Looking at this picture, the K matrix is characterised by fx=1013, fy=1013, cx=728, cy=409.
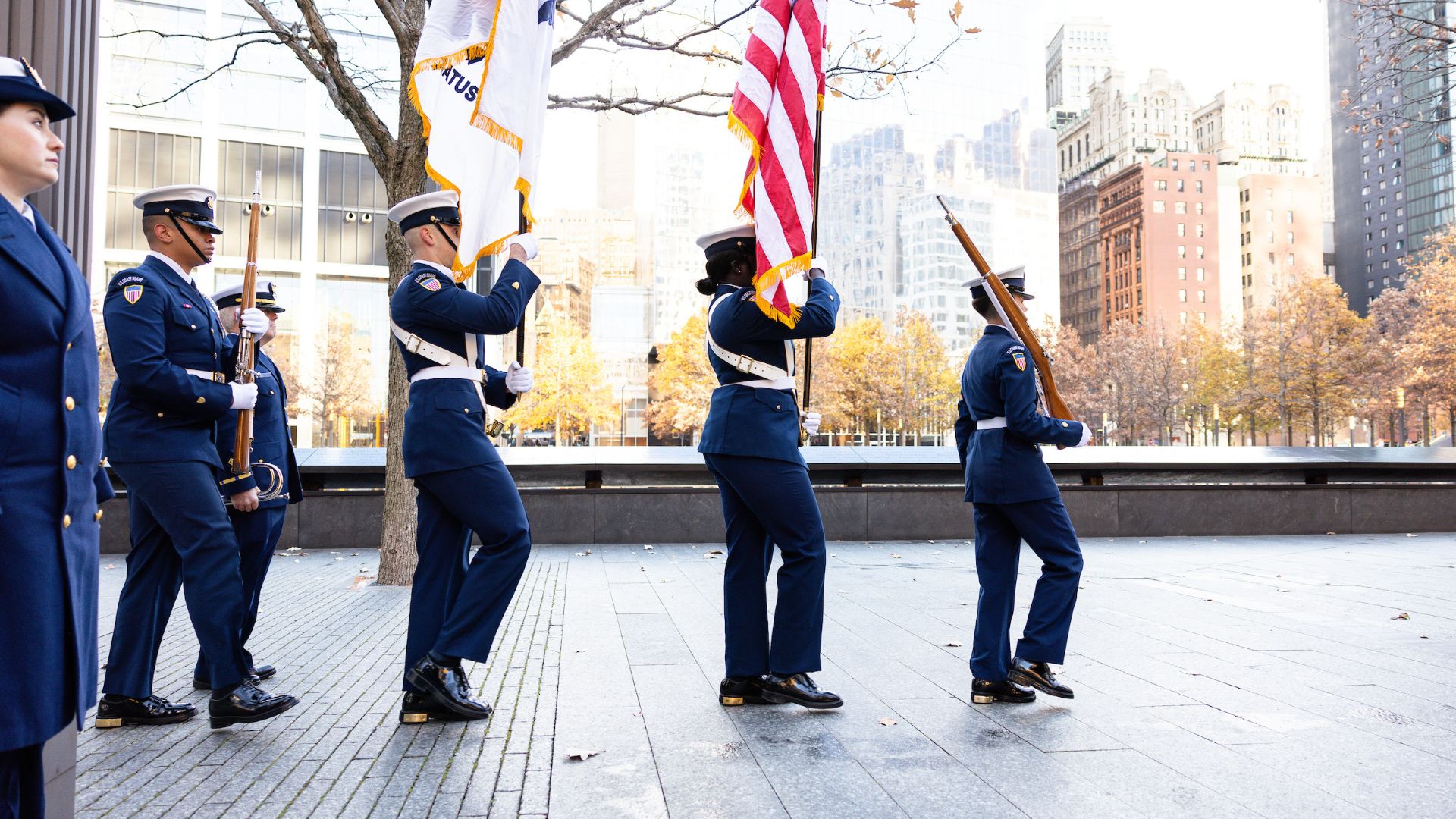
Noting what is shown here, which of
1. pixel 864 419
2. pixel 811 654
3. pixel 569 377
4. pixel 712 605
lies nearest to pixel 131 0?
pixel 569 377

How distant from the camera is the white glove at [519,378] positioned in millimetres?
4801

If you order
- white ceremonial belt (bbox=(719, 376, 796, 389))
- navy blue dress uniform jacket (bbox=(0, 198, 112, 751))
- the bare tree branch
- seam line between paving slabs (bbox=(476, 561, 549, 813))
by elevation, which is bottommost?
seam line between paving slabs (bbox=(476, 561, 549, 813))

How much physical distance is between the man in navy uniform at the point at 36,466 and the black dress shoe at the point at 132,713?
8.36 feet

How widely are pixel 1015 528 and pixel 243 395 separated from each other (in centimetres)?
389

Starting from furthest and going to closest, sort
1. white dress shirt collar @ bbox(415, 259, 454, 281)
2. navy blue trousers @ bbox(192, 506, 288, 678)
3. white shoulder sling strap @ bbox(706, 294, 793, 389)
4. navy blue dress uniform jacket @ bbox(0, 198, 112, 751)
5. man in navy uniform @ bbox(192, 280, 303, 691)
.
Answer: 1. navy blue trousers @ bbox(192, 506, 288, 678)
2. man in navy uniform @ bbox(192, 280, 303, 691)
3. white shoulder sling strap @ bbox(706, 294, 793, 389)
4. white dress shirt collar @ bbox(415, 259, 454, 281)
5. navy blue dress uniform jacket @ bbox(0, 198, 112, 751)

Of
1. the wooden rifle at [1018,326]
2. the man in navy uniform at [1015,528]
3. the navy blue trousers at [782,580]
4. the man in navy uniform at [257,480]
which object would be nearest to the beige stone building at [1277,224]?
the wooden rifle at [1018,326]

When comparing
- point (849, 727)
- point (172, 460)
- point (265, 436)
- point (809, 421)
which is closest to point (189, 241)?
point (172, 460)

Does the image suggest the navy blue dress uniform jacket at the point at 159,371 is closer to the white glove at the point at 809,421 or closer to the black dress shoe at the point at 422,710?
the black dress shoe at the point at 422,710

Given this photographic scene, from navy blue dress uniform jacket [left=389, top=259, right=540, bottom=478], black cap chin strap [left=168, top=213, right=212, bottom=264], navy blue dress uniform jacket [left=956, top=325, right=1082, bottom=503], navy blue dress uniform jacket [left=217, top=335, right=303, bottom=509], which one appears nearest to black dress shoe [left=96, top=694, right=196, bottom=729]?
navy blue dress uniform jacket [left=217, top=335, right=303, bottom=509]

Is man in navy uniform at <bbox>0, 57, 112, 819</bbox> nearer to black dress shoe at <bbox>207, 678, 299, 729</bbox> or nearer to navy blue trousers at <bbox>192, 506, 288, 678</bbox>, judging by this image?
black dress shoe at <bbox>207, 678, 299, 729</bbox>

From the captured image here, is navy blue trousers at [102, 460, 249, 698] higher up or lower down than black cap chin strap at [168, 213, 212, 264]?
lower down

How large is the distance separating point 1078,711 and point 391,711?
10.9ft

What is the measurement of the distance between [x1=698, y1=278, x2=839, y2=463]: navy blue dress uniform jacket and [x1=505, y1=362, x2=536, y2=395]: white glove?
0.87 m

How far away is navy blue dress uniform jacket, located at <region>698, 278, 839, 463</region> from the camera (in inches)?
192
